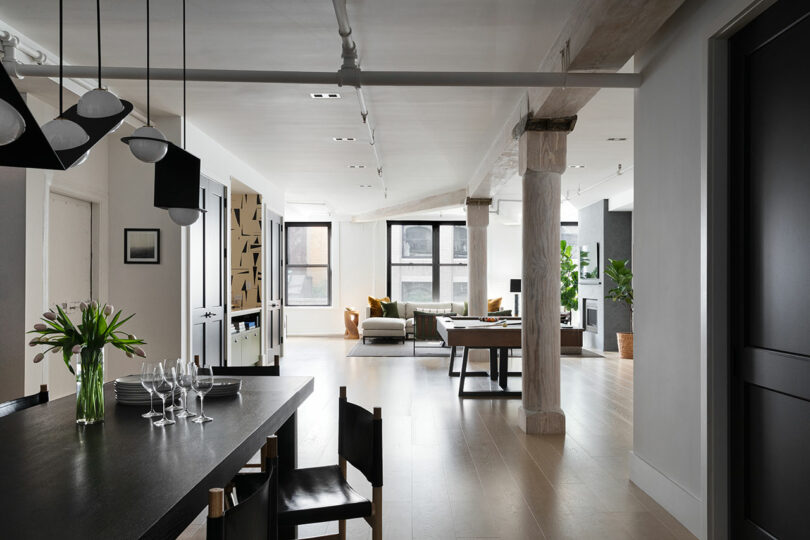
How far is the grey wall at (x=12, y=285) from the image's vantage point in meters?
5.00

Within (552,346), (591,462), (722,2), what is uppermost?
(722,2)

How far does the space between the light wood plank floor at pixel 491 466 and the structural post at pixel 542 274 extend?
275mm

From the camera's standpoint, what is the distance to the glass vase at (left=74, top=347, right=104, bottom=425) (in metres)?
2.34

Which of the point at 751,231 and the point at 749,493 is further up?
the point at 751,231

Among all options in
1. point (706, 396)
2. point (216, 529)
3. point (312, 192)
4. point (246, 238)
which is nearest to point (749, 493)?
point (706, 396)

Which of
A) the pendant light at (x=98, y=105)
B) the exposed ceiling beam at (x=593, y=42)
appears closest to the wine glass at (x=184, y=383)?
the pendant light at (x=98, y=105)

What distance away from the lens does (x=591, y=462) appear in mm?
4637

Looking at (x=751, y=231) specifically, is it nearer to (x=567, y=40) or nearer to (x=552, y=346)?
(x=567, y=40)

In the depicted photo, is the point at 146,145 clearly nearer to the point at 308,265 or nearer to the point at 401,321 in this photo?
the point at 401,321

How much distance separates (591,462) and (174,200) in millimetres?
3361

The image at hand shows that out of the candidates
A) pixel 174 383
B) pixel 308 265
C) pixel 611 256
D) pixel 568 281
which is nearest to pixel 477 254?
pixel 611 256

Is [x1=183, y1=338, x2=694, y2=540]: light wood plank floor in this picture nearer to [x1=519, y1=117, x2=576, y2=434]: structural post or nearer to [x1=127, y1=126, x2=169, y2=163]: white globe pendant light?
[x1=519, y1=117, x2=576, y2=434]: structural post

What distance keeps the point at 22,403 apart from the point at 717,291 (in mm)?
3265

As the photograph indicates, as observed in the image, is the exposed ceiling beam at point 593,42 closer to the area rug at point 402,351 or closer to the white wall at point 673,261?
the white wall at point 673,261
